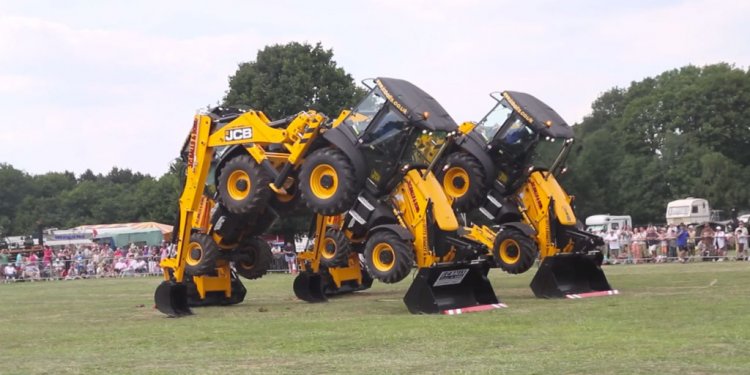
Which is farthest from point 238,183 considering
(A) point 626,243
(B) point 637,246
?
(A) point 626,243

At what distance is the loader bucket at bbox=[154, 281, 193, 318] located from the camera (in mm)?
20453

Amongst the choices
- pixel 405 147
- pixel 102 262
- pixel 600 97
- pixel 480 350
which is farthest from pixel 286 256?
pixel 600 97

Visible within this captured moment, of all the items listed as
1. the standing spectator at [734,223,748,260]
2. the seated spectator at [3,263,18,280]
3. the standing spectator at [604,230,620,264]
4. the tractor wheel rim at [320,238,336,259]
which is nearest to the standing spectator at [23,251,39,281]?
the seated spectator at [3,263,18,280]

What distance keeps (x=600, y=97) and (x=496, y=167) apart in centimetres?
10240

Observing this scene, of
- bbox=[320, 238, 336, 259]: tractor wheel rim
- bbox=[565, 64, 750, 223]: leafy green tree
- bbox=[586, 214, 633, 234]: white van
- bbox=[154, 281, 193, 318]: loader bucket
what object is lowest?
bbox=[154, 281, 193, 318]: loader bucket

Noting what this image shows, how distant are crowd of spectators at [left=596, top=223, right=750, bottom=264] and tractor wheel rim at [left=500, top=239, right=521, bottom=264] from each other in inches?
740

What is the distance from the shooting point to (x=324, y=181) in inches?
779

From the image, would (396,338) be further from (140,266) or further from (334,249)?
(140,266)

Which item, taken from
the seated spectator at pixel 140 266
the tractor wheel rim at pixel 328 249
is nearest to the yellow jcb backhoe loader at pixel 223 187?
the tractor wheel rim at pixel 328 249

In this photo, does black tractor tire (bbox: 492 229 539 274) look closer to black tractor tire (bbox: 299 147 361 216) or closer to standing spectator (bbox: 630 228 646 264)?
black tractor tire (bbox: 299 147 361 216)

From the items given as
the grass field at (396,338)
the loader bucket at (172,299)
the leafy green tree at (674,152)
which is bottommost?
the grass field at (396,338)

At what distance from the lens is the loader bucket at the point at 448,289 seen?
18.4 metres

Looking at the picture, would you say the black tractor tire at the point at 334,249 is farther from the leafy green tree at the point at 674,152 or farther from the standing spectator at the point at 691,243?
the leafy green tree at the point at 674,152

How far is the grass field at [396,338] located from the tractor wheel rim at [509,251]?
89 centimetres
